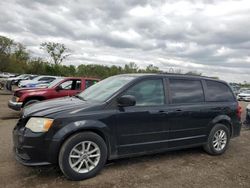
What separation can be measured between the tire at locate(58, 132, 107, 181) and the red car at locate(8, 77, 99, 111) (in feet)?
18.2

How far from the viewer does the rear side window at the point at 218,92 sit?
18.1ft

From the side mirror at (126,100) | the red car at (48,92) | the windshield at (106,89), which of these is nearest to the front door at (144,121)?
the side mirror at (126,100)

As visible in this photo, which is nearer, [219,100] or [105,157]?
[105,157]

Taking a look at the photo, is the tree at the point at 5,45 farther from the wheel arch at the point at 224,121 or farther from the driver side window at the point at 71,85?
the wheel arch at the point at 224,121

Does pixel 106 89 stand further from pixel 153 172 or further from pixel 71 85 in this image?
pixel 71 85

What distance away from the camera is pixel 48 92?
358 inches

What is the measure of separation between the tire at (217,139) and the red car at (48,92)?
5.74m

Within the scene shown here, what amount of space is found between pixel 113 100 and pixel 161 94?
3.47 ft

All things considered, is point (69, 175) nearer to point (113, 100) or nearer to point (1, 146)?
point (113, 100)

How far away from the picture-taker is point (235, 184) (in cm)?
400

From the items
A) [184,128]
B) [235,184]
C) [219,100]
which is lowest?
[235,184]

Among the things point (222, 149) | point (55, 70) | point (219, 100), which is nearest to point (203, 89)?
point (219, 100)

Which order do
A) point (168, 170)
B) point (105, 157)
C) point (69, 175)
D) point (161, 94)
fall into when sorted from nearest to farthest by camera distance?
1. point (69, 175)
2. point (105, 157)
3. point (168, 170)
4. point (161, 94)

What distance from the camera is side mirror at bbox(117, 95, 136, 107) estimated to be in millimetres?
4090
